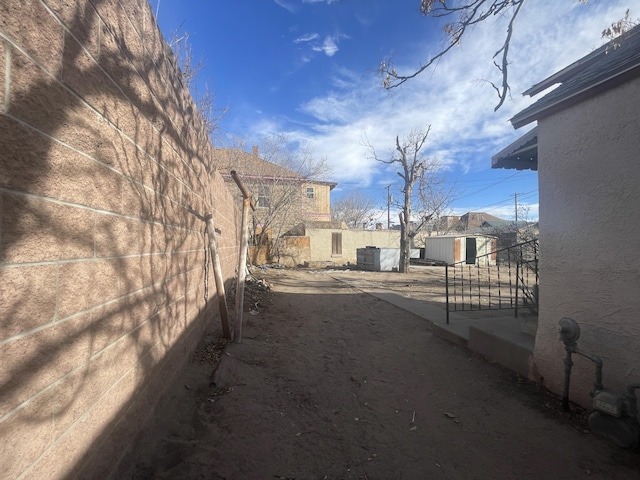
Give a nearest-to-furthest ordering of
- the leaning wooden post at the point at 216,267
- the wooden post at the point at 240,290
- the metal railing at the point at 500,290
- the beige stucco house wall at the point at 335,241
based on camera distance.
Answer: the leaning wooden post at the point at 216,267 → the wooden post at the point at 240,290 → the metal railing at the point at 500,290 → the beige stucco house wall at the point at 335,241

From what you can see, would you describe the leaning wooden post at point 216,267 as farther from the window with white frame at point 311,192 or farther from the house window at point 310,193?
the window with white frame at point 311,192

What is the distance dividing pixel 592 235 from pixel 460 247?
2328cm

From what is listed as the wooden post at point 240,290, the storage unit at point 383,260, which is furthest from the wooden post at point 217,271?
the storage unit at point 383,260

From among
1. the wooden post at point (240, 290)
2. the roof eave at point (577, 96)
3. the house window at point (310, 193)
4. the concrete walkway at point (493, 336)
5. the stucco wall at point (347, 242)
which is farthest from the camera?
the house window at point (310, 193)

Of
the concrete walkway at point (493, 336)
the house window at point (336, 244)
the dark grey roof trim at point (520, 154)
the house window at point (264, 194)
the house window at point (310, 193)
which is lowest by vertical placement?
the concrete walkway at point (493, 336)

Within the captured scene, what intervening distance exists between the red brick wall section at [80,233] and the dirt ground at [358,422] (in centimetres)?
49

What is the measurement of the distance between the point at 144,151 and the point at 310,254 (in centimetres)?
1971

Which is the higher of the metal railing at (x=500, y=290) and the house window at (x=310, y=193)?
the house window at (x=310, y=193)

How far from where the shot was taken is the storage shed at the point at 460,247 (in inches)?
966

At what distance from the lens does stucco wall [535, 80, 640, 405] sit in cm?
270

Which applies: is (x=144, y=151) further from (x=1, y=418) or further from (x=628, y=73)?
(x=628, y=73)

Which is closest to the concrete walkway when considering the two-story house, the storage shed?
the two-story house

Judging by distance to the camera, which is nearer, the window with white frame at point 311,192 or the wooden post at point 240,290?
the wooden post at point 240,290

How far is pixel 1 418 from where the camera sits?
1.01 m
